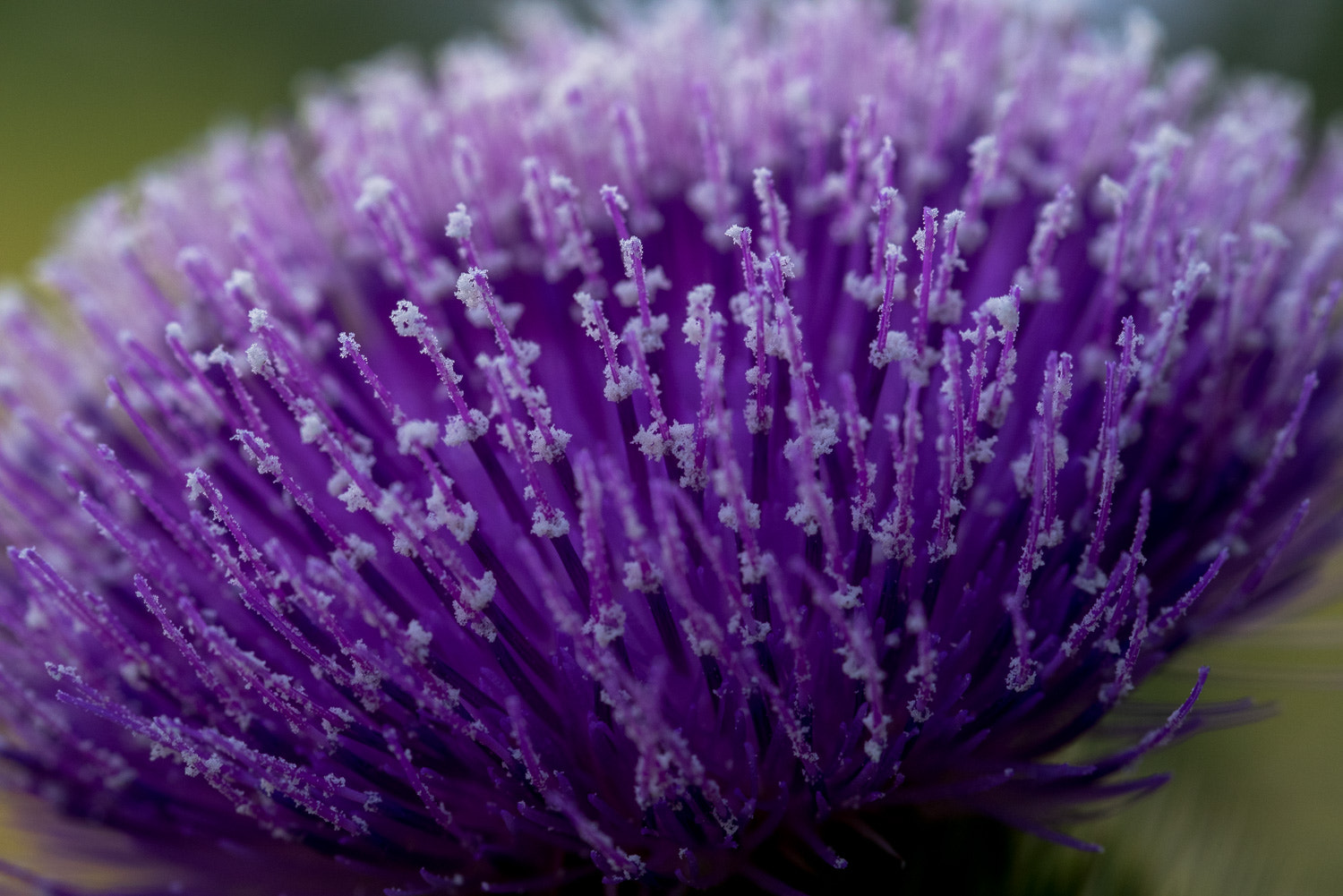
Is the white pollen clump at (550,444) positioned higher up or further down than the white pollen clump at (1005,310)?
higher up

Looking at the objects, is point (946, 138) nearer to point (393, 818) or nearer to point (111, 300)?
point (393, 818)

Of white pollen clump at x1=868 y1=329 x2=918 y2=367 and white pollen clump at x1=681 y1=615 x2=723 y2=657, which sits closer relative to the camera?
white pollen clump at x1=681 y1=615 x2=723 y2=657

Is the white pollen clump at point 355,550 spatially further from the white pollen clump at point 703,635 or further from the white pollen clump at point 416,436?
the white pollen clump at point 703,635

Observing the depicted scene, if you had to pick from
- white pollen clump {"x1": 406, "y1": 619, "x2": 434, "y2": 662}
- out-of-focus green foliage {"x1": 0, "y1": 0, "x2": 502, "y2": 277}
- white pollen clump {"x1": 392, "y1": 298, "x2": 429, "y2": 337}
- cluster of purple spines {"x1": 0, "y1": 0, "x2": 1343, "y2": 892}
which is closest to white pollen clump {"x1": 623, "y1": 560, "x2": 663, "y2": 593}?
cluster of purple spines {"x1": 0, "y1": 0, "x2": 1343, "y2": 892}

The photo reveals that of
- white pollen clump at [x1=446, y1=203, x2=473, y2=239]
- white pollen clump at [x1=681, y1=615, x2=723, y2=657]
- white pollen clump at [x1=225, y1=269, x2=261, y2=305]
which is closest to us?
white pollen clump at [x1=681, y1=615, x2=723, y2=657]

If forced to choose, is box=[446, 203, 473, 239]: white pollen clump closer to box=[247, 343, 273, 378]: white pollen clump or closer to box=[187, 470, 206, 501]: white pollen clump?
box=[247, 343, 273, 378]: white pollen clump

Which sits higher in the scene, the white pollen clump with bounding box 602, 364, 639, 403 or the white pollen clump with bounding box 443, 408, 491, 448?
the white pollen clump with bounding box 443, 408, 491, 448

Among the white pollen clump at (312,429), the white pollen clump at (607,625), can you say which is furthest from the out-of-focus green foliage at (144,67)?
the white pollen clump at (607,625)

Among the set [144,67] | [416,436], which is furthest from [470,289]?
[144,67]
